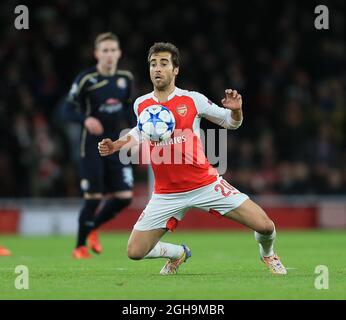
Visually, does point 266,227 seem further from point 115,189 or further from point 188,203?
point 115,189

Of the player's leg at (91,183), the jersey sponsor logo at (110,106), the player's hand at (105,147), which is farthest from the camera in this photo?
the jersey sponsor logo at (110,106)

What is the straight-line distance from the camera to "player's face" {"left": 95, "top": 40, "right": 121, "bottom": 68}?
1159 centimetres

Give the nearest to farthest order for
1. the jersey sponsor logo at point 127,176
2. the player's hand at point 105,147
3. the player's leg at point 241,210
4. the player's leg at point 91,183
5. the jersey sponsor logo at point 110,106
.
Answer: the player's hand at point 105,147
the player's leg at point 241,210
the player's leg at point 91,183
the jersey sponsor logo at point 110,106
the jersey sponsor logo at point 127,176

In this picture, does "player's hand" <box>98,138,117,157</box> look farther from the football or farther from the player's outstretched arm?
the football

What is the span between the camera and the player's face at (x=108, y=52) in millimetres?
11586

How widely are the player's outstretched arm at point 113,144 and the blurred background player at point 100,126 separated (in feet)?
9.39

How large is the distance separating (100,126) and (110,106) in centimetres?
42

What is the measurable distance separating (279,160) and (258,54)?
312 centimetres

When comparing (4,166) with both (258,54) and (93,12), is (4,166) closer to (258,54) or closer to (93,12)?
(93,12)

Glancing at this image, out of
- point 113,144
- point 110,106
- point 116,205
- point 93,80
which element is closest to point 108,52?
point 93,80

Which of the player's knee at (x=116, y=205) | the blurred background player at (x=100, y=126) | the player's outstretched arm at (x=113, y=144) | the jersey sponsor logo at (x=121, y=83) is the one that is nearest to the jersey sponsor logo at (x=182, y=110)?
the player's outstretched arm at (x=113, y=144)

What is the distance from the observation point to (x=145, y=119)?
27.8 feet

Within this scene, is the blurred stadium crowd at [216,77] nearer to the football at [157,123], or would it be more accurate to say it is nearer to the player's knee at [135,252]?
the player's knee at [135,252]
